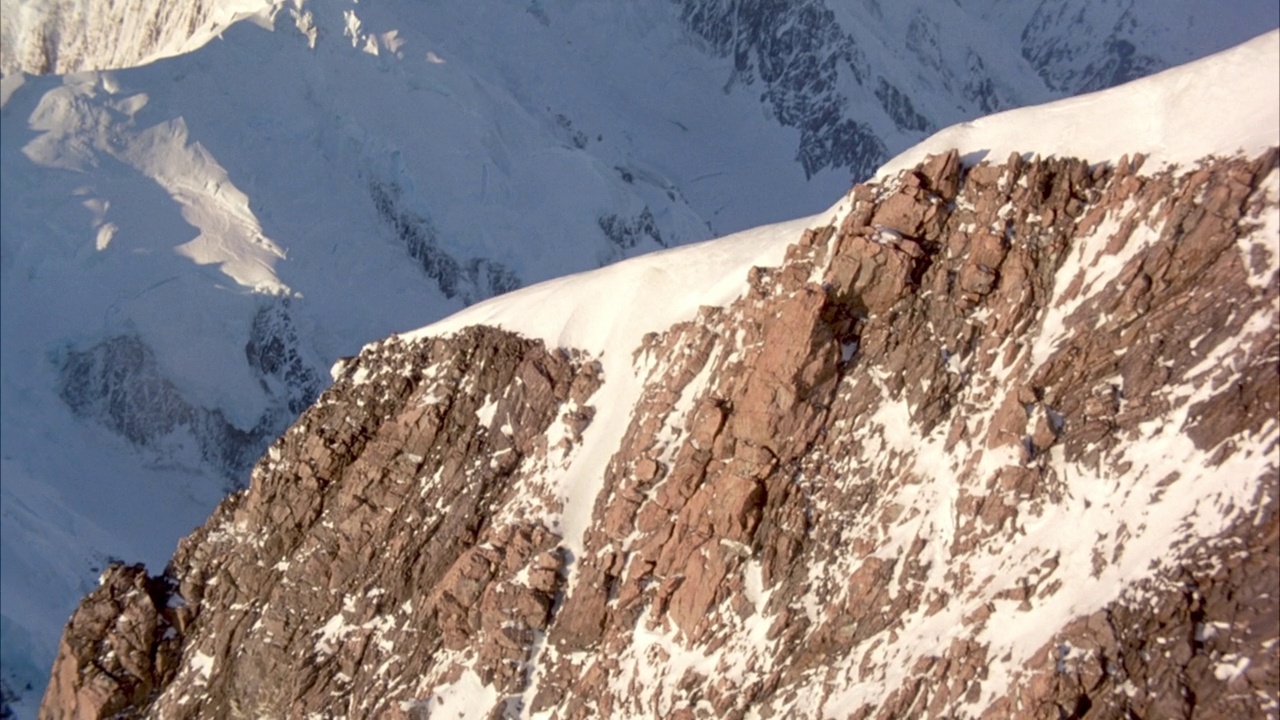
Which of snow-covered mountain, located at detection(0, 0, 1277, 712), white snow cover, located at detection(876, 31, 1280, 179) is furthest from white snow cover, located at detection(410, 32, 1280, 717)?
snow-covered mountain, located at detection(0, 0, 1277, 712)

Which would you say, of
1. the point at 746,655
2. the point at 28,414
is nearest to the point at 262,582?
the point at 746,655

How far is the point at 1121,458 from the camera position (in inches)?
952

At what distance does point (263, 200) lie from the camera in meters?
81.8

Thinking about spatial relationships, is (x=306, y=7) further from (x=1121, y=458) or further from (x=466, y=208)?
(x=1121, y=458)

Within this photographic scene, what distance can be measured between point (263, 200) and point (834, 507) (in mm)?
63073

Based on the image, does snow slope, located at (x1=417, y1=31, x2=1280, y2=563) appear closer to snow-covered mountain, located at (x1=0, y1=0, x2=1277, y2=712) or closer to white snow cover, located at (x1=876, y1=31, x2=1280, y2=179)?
white snow cover, located at (x1=876, y1=31, x2=1280, y2=179)

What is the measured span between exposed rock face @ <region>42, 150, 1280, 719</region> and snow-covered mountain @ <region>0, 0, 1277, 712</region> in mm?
23960

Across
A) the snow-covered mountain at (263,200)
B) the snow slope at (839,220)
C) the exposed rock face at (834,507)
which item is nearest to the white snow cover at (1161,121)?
the snow slope at (839,220)

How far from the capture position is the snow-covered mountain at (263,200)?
71.0 meters

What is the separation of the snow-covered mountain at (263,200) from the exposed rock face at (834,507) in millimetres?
23960

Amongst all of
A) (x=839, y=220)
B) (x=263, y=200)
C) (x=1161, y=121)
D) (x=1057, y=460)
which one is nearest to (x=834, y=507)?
(x=1057, y=460)

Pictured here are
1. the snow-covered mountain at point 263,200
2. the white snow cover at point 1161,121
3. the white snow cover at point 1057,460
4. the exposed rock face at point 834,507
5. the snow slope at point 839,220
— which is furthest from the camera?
the snow-covered mountain at point 263,200

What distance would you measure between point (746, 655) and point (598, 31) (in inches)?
4085

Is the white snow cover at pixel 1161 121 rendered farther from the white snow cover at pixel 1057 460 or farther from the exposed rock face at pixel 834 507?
the exposed rock face at pixel 834 507
